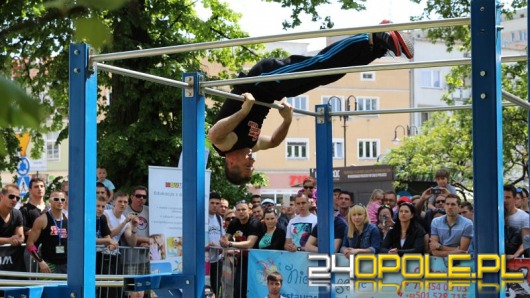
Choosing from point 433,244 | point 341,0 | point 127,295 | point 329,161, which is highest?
point 341,0

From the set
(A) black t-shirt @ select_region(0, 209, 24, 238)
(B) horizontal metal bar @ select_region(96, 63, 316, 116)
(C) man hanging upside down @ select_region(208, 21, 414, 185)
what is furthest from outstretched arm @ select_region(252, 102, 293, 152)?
(A) black t-shirt @ select_region(0, 209, 24, 238)

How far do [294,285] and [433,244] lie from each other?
143cm

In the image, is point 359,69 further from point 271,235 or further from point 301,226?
point 271,235

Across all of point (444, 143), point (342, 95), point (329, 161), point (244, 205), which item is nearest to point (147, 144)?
point (244, 205)

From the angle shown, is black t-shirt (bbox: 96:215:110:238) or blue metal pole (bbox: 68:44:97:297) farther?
black t-shirt (bbox: 96:215:110:238)

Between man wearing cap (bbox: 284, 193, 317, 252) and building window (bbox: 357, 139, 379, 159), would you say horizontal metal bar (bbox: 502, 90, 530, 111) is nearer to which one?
man wearing cap (bbox: 284, 193, 317, 252)

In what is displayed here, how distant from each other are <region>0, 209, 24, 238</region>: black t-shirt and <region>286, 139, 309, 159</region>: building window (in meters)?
33.7

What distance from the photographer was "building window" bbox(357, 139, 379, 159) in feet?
141

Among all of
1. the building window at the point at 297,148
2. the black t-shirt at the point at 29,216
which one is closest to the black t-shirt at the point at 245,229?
the black t-shirt at the point at 29,216

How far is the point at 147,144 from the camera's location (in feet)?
48.7

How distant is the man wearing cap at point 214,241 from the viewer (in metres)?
9.04

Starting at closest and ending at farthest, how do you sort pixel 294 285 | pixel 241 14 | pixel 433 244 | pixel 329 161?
pixel 329 161
pixel 433 244
pixel 294 285
pixel 241 14

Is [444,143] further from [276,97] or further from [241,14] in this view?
[276,97]

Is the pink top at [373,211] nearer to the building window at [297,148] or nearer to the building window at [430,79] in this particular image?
the building window at [297,148]
